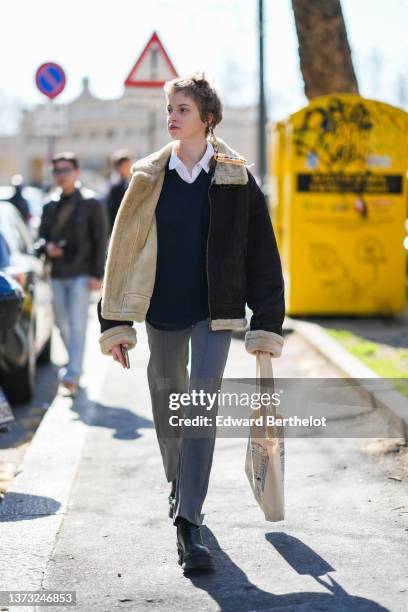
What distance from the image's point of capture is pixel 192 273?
14.8ft

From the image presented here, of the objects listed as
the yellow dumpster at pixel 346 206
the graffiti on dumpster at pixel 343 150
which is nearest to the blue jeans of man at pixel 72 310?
the yellow dumpster at pixel 346 206

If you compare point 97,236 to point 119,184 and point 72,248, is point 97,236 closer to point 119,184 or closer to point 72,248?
point 72,248

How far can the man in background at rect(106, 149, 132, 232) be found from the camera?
11148 mm

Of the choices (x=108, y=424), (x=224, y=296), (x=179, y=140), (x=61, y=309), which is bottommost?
(x=108, y=424)

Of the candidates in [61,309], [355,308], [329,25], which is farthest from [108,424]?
[329,25]

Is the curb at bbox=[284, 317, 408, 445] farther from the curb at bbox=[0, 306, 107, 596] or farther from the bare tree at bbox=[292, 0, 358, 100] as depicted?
the bare tree at bbox=[292, 0, 358, 100]

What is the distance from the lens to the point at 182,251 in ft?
14.8

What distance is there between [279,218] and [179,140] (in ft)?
25.2

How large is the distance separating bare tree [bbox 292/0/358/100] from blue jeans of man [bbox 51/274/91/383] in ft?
15.2

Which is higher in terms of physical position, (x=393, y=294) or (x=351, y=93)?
(x=351, y=93)

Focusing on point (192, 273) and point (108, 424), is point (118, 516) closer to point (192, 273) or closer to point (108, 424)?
point (192, 273)

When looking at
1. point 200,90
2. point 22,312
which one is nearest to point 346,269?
point 22,312

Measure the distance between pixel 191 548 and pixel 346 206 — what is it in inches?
287

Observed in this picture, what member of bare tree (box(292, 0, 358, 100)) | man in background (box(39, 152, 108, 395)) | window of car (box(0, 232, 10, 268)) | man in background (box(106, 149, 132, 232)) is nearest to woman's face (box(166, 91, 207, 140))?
window of car (box(0, 232, 10, 268))
